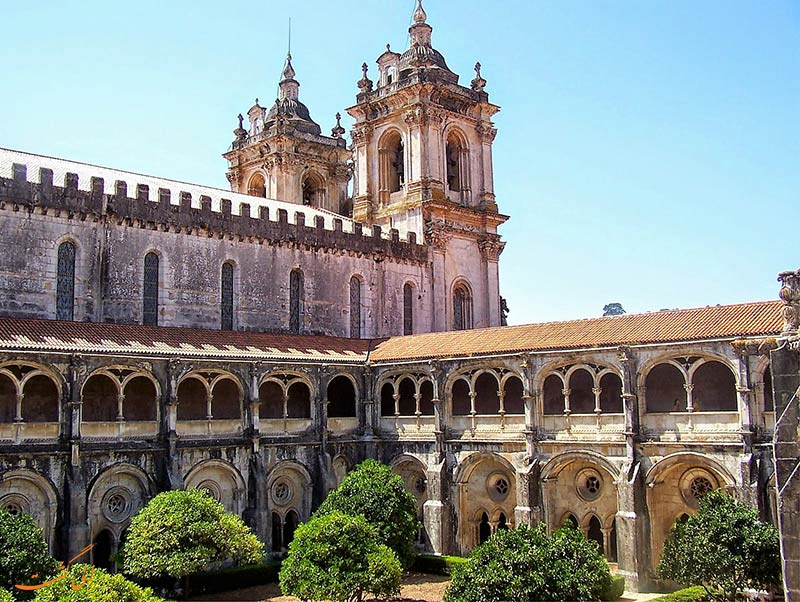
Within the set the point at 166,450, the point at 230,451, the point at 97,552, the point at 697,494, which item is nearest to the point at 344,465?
the point at 230,451

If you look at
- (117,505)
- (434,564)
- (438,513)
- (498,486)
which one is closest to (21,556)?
(117,505)

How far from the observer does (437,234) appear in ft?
163

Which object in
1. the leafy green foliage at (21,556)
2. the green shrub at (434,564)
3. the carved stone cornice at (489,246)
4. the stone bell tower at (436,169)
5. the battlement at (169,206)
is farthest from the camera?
the carved stone cornice at (489,246)

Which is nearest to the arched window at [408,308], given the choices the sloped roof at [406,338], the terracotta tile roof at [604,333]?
the sloped roof at [406,338]

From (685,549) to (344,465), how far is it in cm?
1845

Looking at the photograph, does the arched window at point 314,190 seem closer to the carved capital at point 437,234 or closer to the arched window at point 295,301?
the carved capital at point 437,234

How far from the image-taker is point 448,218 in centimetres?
5056

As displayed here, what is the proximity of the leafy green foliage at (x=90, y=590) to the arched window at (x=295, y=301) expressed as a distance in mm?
23691

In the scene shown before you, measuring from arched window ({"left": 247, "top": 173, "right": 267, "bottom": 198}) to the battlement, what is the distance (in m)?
8.76

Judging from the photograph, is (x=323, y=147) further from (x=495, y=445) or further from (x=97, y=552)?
(x=97, y=552)

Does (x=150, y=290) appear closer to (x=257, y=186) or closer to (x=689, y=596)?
(x=257, y=186)

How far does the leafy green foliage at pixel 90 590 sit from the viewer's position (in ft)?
64.3

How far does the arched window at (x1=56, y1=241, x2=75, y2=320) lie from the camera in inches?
1431

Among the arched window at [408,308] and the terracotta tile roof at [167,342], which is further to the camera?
the arched window at [408,308]
